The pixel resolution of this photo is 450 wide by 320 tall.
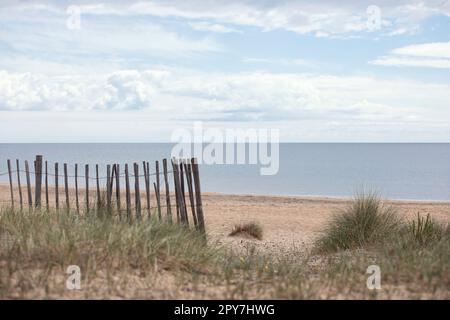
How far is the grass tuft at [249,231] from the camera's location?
11.1m

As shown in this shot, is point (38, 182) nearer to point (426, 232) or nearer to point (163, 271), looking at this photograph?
point (163, 271)

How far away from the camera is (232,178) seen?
49.6 metres

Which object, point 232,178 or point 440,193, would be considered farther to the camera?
point 232,178

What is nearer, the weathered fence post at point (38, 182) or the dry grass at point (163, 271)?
the dry grass at point (163, 271)

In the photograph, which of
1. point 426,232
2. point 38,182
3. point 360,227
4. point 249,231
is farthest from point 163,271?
point 249,231

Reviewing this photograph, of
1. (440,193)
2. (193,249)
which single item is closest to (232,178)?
(440,193)

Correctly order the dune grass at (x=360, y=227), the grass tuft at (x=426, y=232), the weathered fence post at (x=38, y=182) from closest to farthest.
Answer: the grass tuft at (x=426, y=232)
the dune grass at (x=360, y=227)
the weathered fence post at (x=38, y=182)

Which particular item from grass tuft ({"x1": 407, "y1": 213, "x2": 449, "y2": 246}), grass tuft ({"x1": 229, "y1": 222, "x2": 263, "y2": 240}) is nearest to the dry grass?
grass tuft ({"x1": 407, "y1": 213, "x2": 449, "y2": 246})

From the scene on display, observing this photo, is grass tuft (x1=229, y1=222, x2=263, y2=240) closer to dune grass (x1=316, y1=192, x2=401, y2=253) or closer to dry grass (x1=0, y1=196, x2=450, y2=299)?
dune grass (x1=316, y1=192, x2=401, y2=253)

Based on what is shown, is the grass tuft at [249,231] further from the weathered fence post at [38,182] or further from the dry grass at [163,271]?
the dry grass at [163,271]

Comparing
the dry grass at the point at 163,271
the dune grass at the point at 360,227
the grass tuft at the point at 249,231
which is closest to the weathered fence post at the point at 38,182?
A: the grass tuft at the point at 249,231
